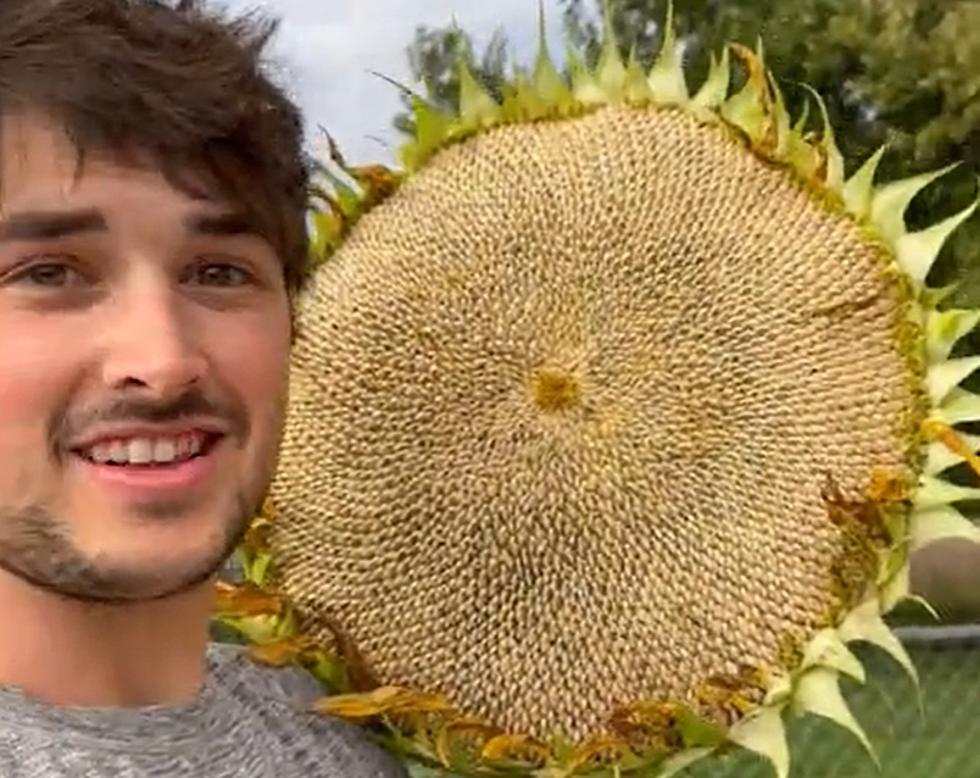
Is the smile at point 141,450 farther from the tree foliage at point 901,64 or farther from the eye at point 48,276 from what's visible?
the tree foliage at point 901,64

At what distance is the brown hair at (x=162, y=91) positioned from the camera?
1.17 metres

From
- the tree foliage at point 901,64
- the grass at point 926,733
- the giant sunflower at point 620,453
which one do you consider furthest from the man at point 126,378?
the tree foliage at point 901,64

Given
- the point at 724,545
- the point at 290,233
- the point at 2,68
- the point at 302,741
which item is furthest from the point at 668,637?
the point at 2,68

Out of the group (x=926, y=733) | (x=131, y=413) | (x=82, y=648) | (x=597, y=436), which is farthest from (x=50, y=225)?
(x=926, y=733)

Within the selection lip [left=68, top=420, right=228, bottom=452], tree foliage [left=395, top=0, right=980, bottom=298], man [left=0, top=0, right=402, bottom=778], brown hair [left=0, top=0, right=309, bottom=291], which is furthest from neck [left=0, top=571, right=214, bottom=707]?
tree foliage [left=395, top=0, right=980, bottom=298]

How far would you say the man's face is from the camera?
112 cm

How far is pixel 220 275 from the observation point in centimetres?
121

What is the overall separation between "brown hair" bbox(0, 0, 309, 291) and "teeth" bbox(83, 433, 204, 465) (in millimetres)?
144

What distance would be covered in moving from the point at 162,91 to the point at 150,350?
0.54ft

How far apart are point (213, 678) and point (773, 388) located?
38 centimetres

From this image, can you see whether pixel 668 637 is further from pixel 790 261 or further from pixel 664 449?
pixel 790 261

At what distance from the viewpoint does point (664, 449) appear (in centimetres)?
129

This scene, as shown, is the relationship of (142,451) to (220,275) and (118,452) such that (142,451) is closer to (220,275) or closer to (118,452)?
(118,452)

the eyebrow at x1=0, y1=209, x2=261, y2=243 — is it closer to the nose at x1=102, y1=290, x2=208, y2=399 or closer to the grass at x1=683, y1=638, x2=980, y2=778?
the nose at x1=102, y1=290, x2=208, y2=399
